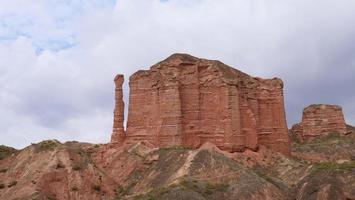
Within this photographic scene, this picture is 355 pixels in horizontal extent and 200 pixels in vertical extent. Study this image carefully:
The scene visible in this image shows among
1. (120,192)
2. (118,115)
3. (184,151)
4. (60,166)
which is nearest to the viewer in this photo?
(184,151)

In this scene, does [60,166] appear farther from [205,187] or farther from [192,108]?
[205,187]

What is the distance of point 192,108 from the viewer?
6406 cm

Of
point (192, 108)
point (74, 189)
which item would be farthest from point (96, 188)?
point (192, 108)

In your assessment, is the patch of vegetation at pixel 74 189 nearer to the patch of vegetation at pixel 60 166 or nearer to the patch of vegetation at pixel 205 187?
the patch of vegetation at pixel 60 166

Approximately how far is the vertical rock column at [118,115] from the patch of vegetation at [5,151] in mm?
13844

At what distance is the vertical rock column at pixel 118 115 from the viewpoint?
66.8m

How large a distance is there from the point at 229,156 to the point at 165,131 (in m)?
7.77

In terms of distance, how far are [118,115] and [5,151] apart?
16.4 m

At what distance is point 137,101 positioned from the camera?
66.2 m

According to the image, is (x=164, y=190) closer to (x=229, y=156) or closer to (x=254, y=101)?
(x=229, y=156)

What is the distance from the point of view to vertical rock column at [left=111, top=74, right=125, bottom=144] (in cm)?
6675

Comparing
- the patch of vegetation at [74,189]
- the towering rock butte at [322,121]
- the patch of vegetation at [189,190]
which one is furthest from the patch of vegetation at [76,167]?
the towering rock butte at [322,121]

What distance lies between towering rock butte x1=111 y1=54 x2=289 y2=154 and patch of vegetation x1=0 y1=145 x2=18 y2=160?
14.1m

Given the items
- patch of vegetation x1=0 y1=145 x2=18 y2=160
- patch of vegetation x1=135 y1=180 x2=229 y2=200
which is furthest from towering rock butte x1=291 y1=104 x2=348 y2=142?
patch of vegetation x1=0 y1=145 x2=18 y2=160
